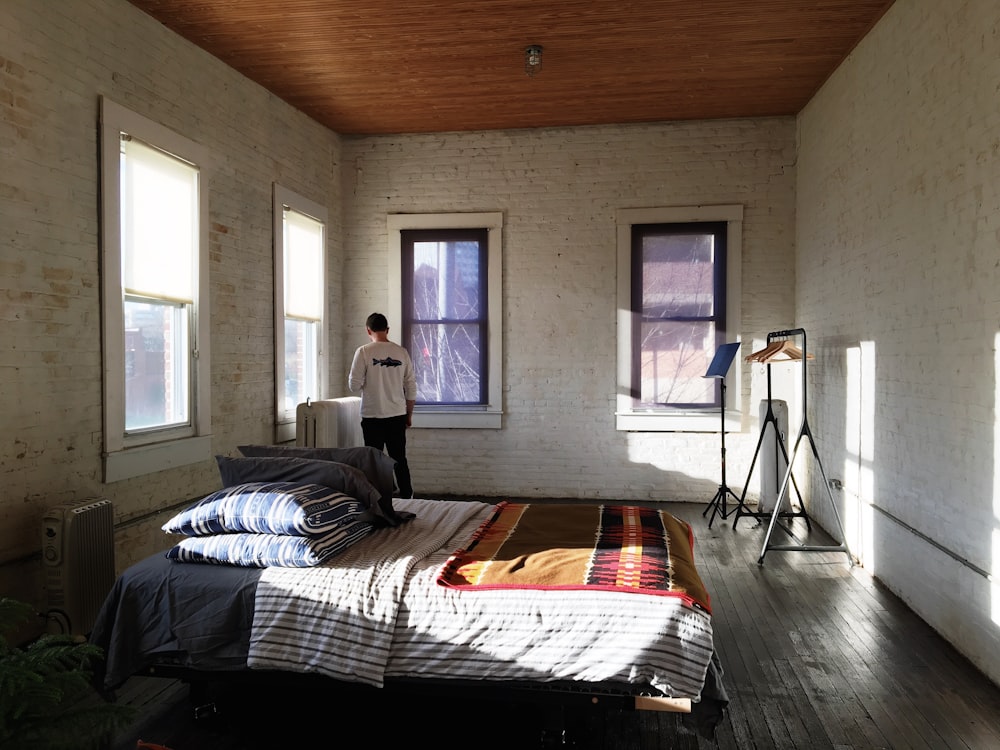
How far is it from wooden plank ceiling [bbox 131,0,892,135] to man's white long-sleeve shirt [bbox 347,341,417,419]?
7.27ft

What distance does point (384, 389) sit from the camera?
251 inches

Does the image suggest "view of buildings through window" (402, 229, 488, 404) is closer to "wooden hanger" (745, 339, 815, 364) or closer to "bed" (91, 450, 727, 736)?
"wooden hanger" (745, 339, 815, 364)

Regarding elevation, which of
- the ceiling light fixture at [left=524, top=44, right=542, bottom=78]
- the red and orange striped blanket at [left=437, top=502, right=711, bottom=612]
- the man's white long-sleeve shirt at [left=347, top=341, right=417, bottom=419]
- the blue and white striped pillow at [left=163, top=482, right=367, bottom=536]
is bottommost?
the red and orange striped blanket at [left=437, top=502, right=711, bottom=612]

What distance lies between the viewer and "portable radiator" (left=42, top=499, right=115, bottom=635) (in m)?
3.65

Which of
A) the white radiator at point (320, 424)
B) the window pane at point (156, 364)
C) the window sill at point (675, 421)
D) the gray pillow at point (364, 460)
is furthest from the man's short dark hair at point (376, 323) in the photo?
the gray pillow at point (364, 460)

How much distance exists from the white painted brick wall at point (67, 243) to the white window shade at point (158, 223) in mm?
237

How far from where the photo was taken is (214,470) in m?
5.32

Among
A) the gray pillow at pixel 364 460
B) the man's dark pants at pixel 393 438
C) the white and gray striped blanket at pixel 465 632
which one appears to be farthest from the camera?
the man's dark pants at pixel 393 438

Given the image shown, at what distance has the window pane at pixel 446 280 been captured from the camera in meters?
7.54

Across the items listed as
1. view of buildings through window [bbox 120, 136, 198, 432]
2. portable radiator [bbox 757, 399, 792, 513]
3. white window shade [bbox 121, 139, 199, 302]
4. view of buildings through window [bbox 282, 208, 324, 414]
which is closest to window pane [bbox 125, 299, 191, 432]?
view of buildings through window [bbox 120, 136, 198, 432]

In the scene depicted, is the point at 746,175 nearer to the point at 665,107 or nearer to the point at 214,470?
the point at 665,107

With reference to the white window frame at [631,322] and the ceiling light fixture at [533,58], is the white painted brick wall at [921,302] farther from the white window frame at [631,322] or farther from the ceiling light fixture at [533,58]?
the ceiling light fixture at [533,58]

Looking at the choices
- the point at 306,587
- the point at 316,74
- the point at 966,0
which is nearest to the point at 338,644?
the point at 306,587

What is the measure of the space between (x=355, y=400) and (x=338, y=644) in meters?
4.32
